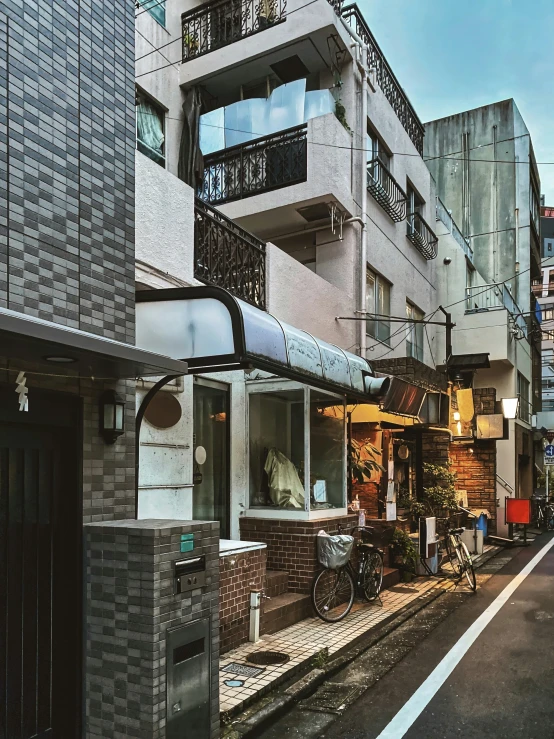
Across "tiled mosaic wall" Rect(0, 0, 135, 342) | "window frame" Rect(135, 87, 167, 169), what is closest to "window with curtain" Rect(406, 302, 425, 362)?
"window frame" Rect(135, 87, 167, 169)

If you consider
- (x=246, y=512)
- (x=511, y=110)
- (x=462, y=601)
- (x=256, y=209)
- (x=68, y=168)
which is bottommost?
(x=462, y=601)

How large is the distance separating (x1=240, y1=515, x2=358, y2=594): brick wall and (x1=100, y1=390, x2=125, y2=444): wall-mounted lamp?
16.2 ft

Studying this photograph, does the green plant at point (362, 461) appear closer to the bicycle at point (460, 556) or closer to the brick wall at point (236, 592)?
the bicycle at point (460, 556)

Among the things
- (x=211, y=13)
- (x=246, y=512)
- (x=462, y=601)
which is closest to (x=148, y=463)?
(x=246, y=512)

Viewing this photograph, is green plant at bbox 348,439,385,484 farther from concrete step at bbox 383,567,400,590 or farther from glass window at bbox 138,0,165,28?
glass window at bbox 138,0,165,28

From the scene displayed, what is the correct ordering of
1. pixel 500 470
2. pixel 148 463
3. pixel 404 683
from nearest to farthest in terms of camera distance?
pixel 404 683 → pixel 148 463 → pixel 500 470

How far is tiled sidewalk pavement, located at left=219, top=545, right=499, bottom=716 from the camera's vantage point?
6.18m

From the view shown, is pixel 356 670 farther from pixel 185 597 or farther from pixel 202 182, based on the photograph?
pixel 202 182

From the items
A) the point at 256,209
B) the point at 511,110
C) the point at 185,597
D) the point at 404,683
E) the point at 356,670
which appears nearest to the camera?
the point at 185,597

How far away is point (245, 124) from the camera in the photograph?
13.7 m

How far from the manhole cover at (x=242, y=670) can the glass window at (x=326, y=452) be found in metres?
3.47

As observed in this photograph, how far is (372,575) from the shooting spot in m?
10.5

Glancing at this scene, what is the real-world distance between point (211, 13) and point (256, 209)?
14.9 feet

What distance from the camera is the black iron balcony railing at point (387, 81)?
1462 cm
